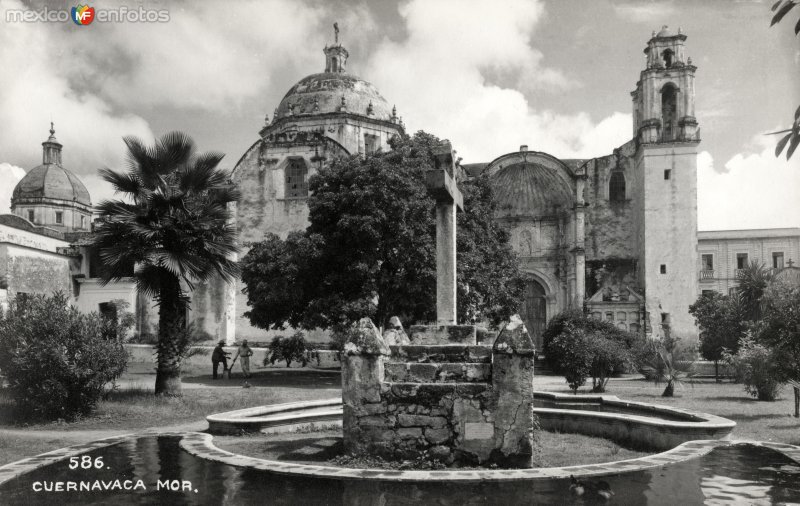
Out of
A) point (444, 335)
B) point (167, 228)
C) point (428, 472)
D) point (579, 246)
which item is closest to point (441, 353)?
point (444, 335)

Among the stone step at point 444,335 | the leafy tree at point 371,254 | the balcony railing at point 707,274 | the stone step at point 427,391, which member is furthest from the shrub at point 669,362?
the balcony railing at point 707,274

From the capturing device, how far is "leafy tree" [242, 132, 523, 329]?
19266 millimetres

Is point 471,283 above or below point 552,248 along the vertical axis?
below

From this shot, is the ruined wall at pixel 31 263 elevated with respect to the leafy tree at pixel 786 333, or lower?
elevated

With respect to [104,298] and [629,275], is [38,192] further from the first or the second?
[629,275]

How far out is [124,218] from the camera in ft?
44.4

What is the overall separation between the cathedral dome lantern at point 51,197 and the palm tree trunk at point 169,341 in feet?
124

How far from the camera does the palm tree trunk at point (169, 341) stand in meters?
14.2

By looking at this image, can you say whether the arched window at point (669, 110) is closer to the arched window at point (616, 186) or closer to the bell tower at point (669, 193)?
the bell tower at point (669, 193)

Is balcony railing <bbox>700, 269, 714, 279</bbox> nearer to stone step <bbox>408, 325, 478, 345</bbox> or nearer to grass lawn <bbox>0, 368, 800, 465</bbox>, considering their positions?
grass lawn <bbox>0, 368, 800, 465</bbox>

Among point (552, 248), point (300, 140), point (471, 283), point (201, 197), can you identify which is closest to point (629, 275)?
point (552, 248)

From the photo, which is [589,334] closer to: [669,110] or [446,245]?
[446,245]

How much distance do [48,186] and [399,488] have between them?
4939 centimetres

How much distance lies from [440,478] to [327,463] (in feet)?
5.15
